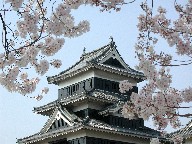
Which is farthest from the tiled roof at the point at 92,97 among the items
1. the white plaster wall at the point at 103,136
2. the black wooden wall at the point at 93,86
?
the white plaster wall at the point at 103,136

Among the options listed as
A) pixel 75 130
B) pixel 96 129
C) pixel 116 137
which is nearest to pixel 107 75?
pixel 116 137

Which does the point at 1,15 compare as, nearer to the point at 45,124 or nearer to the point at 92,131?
the point at 92,131

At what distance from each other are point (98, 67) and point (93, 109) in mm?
2753

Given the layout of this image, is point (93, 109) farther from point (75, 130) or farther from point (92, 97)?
point (75, 130)

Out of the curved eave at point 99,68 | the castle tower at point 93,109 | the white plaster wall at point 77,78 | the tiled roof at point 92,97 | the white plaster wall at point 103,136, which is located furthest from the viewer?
the white plaster wall at point 77,78

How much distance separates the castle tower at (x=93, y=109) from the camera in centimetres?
2263

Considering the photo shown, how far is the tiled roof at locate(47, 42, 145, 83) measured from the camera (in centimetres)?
2494

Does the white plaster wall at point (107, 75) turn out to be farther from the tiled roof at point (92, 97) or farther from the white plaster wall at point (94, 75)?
the tiled roof at point (92, 97)

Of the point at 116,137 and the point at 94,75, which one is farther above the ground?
the point at 94,75

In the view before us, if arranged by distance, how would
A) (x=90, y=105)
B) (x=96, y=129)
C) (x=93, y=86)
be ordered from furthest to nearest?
(x=93, y=86)
(x=90, y=105)
(x=96, y=129)

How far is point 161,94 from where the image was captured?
348 inches

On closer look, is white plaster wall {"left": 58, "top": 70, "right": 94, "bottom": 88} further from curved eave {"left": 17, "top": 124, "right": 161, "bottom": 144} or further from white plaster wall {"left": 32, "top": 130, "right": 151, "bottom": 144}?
white plaster wall {"left": 32, "top": 130, "right": 151, "bottom": 144}

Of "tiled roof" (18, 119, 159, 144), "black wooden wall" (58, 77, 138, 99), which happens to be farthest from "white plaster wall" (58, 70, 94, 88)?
"tiled roof" (18, 119, 159, 144)

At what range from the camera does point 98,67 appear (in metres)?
24.7
